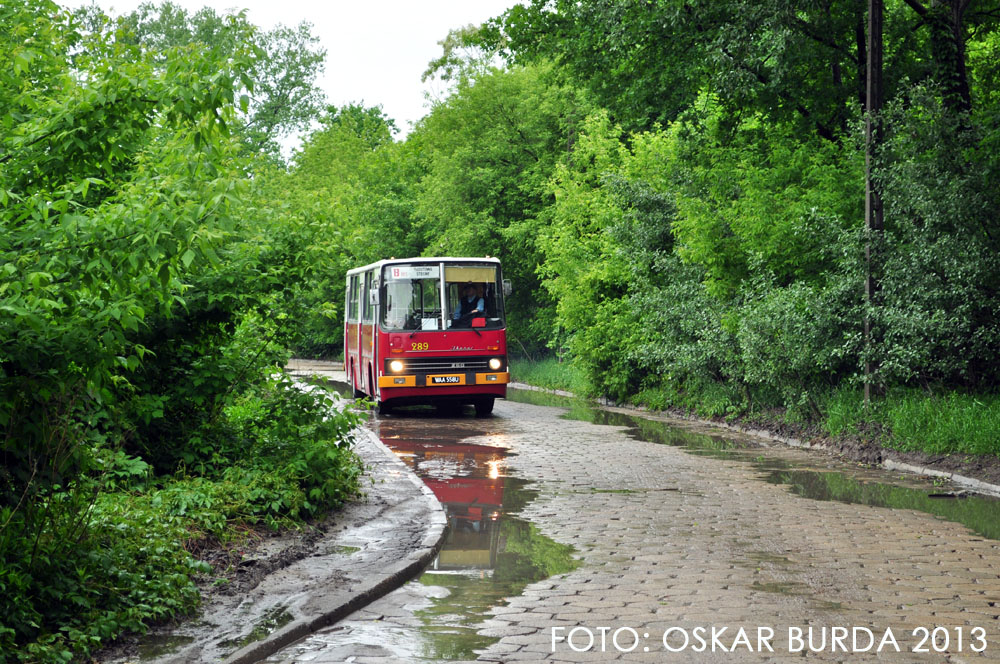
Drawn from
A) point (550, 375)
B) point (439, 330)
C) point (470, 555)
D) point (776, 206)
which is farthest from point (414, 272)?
point (470, 555)

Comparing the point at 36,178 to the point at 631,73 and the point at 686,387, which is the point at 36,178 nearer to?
the point at 631,73

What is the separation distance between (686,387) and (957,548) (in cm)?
1485

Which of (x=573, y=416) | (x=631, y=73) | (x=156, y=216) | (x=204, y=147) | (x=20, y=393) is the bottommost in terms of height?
(x=573, y=416)

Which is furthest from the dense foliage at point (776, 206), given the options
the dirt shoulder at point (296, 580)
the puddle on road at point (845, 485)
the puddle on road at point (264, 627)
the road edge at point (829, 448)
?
the puddle on road at point (264, 627)

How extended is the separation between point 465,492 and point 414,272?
11.3 metres

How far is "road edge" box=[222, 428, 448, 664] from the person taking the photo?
5.99m

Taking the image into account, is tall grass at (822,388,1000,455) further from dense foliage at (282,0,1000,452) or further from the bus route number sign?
the bus route number sign

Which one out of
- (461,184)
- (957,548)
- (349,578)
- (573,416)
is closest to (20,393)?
(349,578)

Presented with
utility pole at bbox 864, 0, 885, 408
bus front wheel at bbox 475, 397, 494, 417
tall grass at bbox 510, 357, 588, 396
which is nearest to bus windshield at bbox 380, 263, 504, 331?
bus front wheel at bbox 475, 397, 494, 417

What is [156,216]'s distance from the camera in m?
5.46

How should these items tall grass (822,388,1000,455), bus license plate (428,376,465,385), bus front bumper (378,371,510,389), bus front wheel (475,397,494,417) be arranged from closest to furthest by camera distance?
tall grass (822,388,1000,455) < bus front bumper (378,371,510,389) < bus license plate (428,376,465,385) < bus front wheel (475,397,494,417)

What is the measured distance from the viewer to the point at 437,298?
23.4m

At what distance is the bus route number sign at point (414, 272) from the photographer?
2312 cm

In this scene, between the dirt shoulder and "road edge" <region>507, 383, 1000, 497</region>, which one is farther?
"road edge" <region>507, 383, 1000, 497</region>
